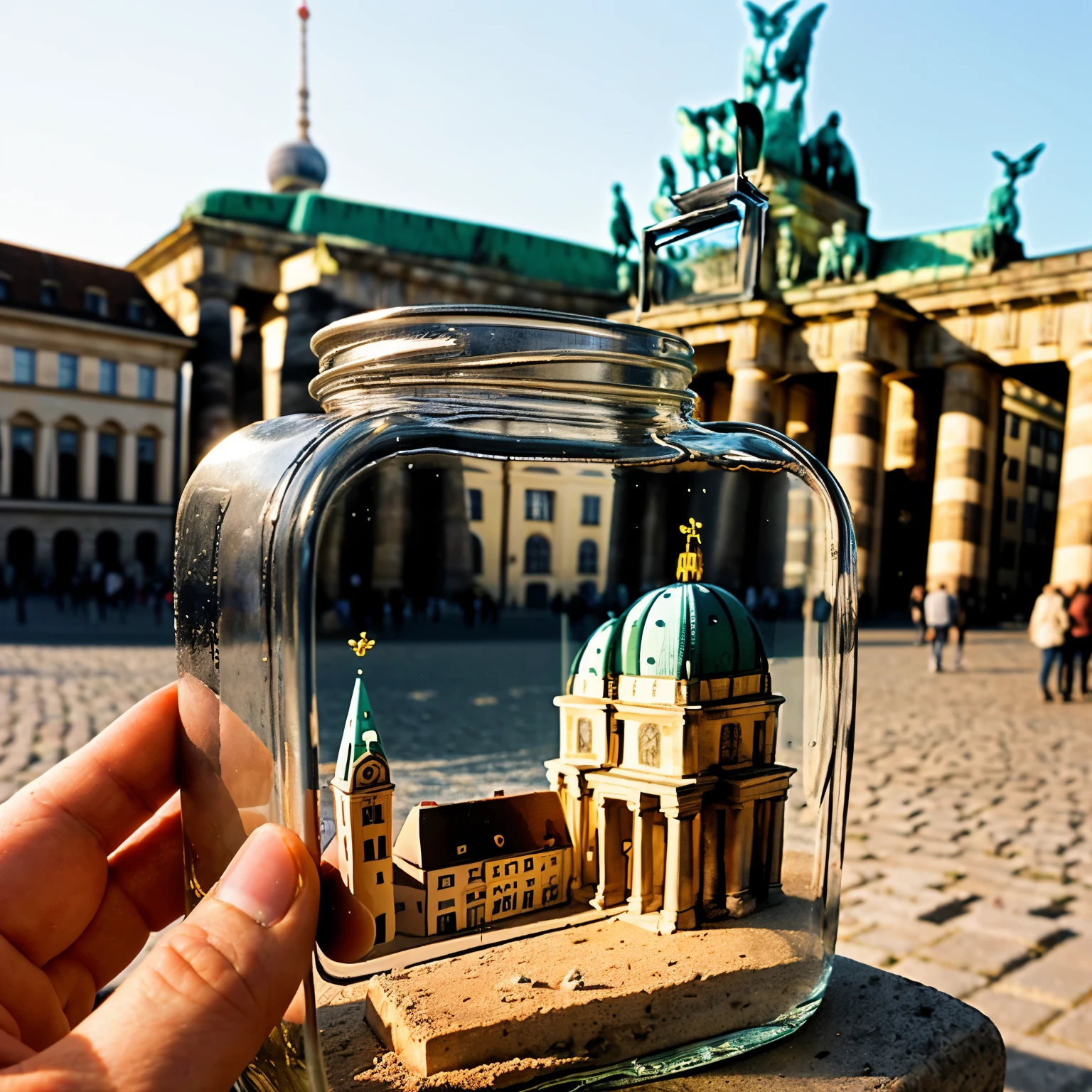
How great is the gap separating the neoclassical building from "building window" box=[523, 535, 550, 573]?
122 ft

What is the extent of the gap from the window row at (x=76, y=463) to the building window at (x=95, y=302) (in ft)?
14.9

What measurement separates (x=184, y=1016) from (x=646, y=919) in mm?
Result: 521

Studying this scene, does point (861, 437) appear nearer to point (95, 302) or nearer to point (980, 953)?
point (980, 953)

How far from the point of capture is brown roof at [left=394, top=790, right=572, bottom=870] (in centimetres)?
105

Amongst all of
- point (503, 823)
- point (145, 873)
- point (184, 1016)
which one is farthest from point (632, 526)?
point (145, 873)

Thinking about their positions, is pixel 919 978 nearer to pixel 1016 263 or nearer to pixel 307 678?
pixel 307 678

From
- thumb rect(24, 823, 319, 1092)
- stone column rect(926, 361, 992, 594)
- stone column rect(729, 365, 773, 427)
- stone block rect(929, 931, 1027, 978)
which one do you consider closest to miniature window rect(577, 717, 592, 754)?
thumb rect(24, 823, 319, 1092)

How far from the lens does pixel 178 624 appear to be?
1.13m

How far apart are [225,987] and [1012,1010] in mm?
3034

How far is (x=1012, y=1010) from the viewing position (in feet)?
10.3

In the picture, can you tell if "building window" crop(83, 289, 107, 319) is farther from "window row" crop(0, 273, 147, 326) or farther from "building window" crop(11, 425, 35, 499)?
"building window" crop(11, 425, 35, 499)

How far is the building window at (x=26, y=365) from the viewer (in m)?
36.9

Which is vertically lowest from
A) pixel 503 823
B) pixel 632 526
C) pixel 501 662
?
pixel 503 823

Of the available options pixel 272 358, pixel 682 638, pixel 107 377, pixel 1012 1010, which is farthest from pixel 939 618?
pixel 107 377
